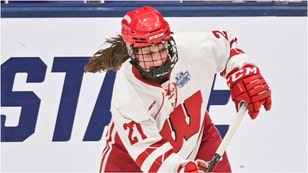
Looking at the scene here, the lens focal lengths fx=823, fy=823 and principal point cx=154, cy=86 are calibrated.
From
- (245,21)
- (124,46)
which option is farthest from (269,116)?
(124,46)

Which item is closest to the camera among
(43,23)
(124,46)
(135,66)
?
(135,66)

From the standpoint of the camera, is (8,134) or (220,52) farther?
(8,134)

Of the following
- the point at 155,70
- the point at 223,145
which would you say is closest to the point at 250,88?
the point at 223,145

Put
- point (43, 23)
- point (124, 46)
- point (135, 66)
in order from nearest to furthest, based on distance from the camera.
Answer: point (135, 66)
point (124, 46)
point (43, 23)

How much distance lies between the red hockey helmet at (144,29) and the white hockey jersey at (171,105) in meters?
0.13

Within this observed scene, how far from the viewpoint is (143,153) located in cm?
208

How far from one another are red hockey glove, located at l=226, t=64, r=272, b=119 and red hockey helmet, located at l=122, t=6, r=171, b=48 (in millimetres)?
275

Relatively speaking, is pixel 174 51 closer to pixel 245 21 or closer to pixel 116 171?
pixel 116 171

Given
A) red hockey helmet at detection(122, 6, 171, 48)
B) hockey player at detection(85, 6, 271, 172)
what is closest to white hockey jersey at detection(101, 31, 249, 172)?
hockey player at detection(85, 6, 271, 172)

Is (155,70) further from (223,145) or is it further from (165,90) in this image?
(223,145)

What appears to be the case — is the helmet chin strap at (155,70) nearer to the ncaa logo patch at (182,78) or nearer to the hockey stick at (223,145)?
the ncaa logo patch at (182,78)

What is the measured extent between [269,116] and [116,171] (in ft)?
2.27

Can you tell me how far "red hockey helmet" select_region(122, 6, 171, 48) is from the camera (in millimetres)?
1998

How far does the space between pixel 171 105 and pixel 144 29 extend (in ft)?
0.93
